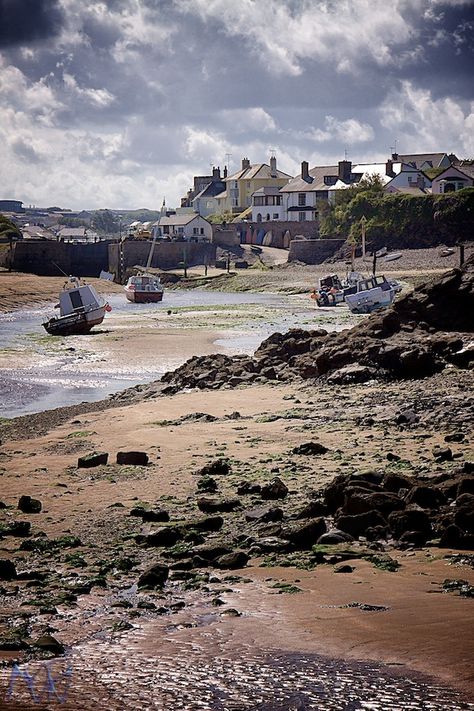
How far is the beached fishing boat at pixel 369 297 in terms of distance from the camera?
62594 millimetres

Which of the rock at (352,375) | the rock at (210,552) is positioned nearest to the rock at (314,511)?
the rock at (210,552)

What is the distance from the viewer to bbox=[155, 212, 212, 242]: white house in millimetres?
123375

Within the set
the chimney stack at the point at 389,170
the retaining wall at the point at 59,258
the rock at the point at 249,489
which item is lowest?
the rock at the point at 249,489

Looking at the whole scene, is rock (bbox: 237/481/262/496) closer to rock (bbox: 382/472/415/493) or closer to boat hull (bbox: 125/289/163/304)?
rock (bbox: 382/472/415/493)

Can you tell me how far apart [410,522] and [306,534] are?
1.17 metres

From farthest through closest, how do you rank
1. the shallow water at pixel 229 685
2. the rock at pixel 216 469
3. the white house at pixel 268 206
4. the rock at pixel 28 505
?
the white house at pixel 268 206
the rock at pixel 216 469
the rock at pixel 28 505
the shallow water at pixel 229 685

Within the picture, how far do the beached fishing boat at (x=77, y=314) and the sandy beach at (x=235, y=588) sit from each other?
35133mm

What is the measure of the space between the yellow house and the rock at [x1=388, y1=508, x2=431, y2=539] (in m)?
126

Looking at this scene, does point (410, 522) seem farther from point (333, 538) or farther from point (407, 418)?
point (407, 418)

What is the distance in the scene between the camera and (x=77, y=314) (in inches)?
2221

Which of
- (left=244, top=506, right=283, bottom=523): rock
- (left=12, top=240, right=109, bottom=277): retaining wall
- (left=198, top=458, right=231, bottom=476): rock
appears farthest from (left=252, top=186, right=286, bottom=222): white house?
(left=244, top=506, right=283, bottom=523): rock

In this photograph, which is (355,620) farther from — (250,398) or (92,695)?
(250,398)

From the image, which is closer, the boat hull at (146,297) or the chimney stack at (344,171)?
the boat hull at (146,297)

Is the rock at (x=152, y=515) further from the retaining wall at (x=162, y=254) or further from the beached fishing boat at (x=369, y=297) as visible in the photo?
the retaining wall at (x=162, y=254)
